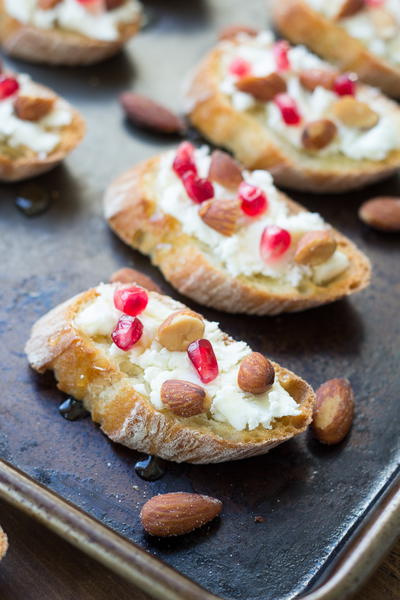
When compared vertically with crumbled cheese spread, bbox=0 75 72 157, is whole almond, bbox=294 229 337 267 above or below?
above

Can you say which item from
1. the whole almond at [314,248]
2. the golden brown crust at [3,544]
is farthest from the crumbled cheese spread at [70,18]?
the golden brown crust at [3,544]

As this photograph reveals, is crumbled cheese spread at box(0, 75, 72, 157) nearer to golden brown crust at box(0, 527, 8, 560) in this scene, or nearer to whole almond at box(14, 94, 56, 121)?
whole almond at box(14, 94, 56, 121)

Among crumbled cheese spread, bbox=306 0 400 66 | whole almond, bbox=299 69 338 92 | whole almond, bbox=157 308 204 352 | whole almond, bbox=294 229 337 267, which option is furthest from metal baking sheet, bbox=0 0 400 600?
crumbled cheese spread, bbox=306 0 400 66

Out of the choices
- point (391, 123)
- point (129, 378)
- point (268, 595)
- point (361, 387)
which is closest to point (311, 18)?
point (391, 123)

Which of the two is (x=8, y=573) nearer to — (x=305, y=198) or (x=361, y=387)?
(x=361, y=387)

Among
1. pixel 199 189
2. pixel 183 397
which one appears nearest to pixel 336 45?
pixel 199 189

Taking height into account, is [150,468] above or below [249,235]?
below

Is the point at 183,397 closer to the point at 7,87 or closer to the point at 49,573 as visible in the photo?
the point at 49,573

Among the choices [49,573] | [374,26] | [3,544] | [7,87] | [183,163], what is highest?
[374,26]
